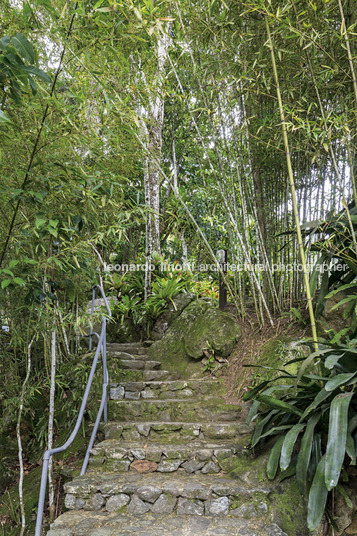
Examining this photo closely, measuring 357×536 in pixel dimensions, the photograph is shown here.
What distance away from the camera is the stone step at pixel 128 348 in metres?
3.69

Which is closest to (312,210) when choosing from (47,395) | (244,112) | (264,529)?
(244,112)

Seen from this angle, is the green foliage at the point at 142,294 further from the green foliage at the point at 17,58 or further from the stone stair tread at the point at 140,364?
the green foliage at the point at 17,58

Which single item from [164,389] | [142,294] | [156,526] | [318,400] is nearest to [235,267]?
Answer: [164,389]

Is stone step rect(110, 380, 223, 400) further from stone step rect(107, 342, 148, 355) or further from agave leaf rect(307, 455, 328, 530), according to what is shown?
agave leaf rect(307, 455, 328, 530)

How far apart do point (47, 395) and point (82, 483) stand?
4.18 ft

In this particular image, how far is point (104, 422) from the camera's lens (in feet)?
8.56

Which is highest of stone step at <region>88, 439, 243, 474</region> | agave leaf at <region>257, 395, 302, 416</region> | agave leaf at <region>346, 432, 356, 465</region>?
agave leaf at <region>257, 395, 302, 416</region>

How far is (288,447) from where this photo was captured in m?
1.75

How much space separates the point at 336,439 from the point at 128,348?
2.49 meters

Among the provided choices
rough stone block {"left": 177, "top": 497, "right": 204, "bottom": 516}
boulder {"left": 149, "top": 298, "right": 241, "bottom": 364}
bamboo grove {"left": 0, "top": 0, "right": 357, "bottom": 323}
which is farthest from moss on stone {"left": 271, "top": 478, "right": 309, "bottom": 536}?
boulder {"left": 149, "top": 298, "right": 241, "bottom": 364}

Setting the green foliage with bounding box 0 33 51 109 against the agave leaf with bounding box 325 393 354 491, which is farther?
the agave leaf with bounding box 325 393 354 491

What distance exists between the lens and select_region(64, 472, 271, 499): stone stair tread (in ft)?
6.38

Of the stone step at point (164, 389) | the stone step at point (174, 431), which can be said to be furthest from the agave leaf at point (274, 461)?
the stone step at point (164, 389)

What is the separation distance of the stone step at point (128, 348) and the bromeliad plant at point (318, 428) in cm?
182
